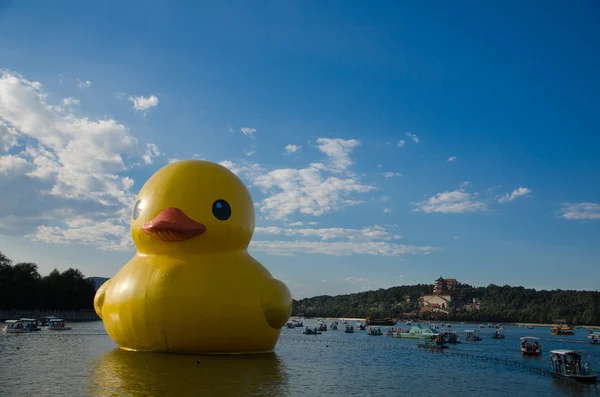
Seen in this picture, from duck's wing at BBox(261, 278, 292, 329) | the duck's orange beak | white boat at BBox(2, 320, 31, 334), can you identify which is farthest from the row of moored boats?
duck's wing at BBox(261, 278, 292, 329)

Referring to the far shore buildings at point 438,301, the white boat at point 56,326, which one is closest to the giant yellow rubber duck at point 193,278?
the white boat at point 56,326

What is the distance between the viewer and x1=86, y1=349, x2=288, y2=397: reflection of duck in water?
16.8m

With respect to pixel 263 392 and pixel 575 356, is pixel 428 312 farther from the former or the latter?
pixel 263 392

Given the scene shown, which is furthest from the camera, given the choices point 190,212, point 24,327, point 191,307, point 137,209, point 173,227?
point 24,327

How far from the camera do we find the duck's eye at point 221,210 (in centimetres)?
2238

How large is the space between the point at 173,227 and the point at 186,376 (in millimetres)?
5503

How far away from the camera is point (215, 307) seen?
68.5ft

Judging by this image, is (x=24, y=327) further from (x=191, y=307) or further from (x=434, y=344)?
(x=434, y=344)

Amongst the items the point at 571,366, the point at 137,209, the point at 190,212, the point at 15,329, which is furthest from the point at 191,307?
the point at 15,329

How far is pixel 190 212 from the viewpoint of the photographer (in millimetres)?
21953

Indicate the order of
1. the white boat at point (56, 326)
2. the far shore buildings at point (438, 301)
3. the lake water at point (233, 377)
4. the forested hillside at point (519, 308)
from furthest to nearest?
the far shore buildings at point (438, 301) → the forested hillside at point (519, 308) → the white boat at point (56, 326) → the lake water at point (233, 377)

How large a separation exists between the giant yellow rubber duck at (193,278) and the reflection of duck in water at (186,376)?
0.59m

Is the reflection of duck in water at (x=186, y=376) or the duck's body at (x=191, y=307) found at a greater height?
the duck's body at (x=191, y=307)

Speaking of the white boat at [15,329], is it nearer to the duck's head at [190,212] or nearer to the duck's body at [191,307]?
the duck's body at [191,307]
